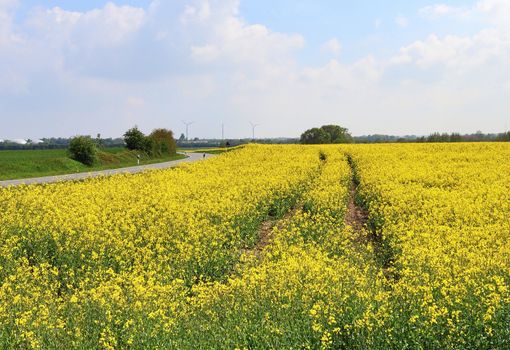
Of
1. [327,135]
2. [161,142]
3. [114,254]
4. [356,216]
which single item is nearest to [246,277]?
[114,254]

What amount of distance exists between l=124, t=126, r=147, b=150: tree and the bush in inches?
551

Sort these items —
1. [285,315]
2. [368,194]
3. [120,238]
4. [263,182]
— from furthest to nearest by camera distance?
[263,182], [368,194], [120,238], [285,315]

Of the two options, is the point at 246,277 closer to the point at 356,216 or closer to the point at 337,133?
the point at 356,216

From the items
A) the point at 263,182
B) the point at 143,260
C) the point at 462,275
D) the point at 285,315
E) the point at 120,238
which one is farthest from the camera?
the point at 263,182

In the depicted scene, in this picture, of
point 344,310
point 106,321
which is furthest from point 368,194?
point 106,321

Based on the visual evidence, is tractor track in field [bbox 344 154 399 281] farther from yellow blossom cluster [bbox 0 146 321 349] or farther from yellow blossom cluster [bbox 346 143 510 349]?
yellow blossom cluster [bbox 0 146 321 349]

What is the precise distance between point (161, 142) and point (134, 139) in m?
7.03

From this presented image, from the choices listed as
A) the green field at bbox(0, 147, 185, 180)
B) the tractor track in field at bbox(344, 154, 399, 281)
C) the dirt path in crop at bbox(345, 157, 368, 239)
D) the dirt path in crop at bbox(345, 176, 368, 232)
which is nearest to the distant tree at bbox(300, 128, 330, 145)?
the green field at bbox(0, 147, 185, 180)

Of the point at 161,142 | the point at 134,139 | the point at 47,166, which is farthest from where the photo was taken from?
the point at 161,142

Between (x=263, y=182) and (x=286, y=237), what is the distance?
27.2 ft

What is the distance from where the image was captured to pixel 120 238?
37.5 feet

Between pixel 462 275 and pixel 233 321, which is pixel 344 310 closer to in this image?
pixel 233 321

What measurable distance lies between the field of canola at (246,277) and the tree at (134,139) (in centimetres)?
4867

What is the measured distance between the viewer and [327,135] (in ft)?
364
